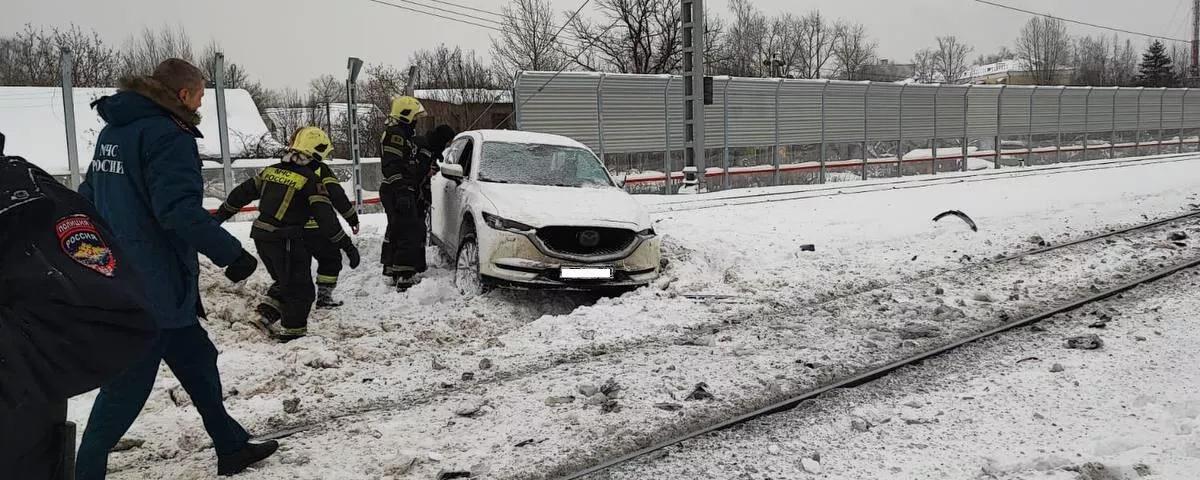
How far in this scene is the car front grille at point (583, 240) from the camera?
7239 millimetres

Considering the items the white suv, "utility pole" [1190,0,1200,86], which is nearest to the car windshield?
the white suv

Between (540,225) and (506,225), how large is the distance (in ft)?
1.06

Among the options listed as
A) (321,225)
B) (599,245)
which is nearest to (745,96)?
(599,245)

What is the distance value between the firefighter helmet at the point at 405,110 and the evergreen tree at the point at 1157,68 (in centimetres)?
8376

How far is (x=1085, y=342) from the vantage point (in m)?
5.68

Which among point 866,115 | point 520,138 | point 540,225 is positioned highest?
point 866,115

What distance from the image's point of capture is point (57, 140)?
80.0ft

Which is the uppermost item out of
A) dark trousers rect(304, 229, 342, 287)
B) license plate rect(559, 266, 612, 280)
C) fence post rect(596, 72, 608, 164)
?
fence post rect(596, 72, 608, 164)

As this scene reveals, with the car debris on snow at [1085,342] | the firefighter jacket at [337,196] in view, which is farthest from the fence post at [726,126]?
the car debris on snow at [1085,342]

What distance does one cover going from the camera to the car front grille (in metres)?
7.24

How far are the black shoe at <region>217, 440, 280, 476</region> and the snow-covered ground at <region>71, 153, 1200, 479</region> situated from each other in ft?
0.29

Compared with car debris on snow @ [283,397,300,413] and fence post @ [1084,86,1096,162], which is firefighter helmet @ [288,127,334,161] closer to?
Answer: car debris on snow @ [283,397,300,413]

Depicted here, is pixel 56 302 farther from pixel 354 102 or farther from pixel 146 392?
pixel 354 102

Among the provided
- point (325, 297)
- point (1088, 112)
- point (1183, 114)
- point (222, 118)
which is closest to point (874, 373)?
point (325, 297)
